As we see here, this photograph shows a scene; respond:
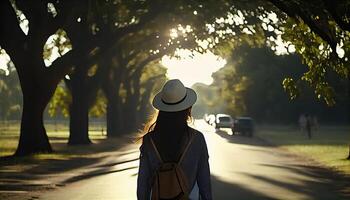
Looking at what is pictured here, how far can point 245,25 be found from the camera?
3394 cm

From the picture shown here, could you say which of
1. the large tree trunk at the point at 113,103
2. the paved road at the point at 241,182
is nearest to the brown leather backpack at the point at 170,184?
the paved road at the point at 241,182

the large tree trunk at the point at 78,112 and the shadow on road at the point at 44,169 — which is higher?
the large tree trunk at the point at 78,112

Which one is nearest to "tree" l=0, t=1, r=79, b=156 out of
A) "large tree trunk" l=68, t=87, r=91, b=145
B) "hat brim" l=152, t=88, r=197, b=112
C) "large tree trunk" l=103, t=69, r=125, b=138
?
"large tree trunk" l=68, t=87, r=91, b=145

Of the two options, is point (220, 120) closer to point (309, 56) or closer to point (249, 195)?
point (309, 56)

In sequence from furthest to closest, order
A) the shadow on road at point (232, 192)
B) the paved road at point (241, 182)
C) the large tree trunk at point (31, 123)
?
1. the large tree trunk at point (31, 123)
2. the paved road at point (241, 182)
3. the shadow on road at point (232, 192)

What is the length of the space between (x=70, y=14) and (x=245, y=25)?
1018 centimetres

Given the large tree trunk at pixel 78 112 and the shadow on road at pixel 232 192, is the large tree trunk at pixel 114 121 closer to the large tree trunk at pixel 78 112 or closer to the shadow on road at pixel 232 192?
the large tree trunk at pixel 78 112

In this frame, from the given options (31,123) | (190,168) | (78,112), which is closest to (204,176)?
(190,168)

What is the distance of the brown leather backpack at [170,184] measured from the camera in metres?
4.75

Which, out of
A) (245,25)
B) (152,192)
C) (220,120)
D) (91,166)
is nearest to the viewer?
(152,192)

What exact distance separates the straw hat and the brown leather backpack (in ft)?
1.47

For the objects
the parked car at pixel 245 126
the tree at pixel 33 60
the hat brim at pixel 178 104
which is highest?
the tree at pixel 33 60

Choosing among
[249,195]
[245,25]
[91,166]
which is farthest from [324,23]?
[245,25]

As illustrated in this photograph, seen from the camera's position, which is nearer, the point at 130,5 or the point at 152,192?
the point at 152,192
